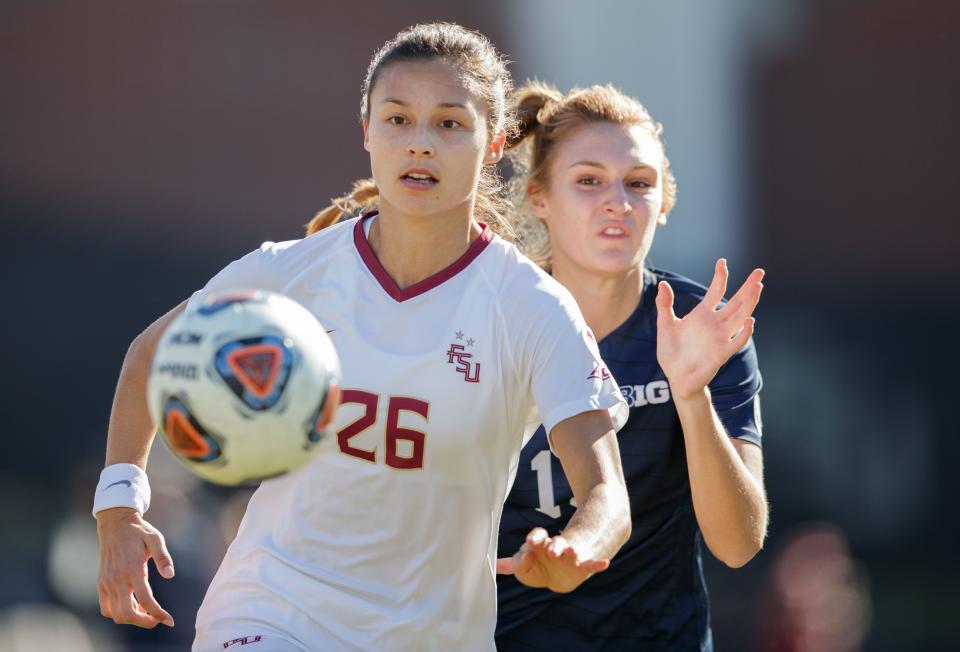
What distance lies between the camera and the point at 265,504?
342 cm

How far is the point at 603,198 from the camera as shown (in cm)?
445

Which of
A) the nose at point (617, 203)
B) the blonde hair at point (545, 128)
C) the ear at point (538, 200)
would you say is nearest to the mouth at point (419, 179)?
the blonde hair at point (545, 128)

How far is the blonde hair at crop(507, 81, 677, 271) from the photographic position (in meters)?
4.64

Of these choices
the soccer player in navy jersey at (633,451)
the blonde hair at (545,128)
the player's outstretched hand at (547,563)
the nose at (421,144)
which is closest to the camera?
the player's outstretched hand at (547,563)

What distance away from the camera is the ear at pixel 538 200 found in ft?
15.5

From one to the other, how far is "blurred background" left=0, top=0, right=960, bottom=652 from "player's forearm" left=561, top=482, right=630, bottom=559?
266 inches

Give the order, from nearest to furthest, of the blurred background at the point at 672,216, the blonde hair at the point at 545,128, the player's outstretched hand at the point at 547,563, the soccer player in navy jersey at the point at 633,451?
the player's outstretched hand at the point at 547,563
the soccer player in navy jersey at the point at 633,451
the blonde hair at the point at 545,128
the blurred background at the point at 672,216

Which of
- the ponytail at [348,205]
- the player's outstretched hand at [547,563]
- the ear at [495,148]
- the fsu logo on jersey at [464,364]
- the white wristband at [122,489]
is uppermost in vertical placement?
the ear at [495,148]

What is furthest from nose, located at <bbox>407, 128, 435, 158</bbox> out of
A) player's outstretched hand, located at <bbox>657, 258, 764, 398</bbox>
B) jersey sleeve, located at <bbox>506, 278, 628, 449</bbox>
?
player's outstretched hand, located at <bbox>657, 258, 764, 398</bbox>

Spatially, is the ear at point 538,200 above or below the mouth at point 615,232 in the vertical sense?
above

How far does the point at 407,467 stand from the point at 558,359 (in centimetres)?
45

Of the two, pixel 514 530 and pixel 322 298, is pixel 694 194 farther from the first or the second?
pixel 322 298

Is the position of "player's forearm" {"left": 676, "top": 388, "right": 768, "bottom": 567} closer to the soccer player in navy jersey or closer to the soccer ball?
the soccer player in navy jersey

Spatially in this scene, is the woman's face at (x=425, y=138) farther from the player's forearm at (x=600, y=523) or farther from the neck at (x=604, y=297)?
the neck at (x=604, y=297)
